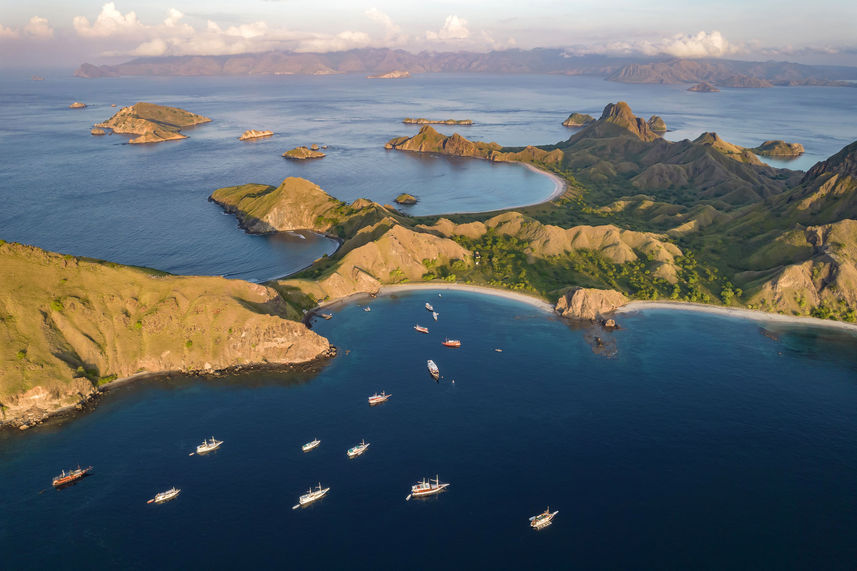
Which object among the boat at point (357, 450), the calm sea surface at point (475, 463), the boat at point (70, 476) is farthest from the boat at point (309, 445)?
the boat at point (70, 476)

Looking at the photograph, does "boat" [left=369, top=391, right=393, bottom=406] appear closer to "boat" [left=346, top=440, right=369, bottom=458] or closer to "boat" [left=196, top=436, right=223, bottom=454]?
"boat" [left=346, top=440, right=369, bottom=458]

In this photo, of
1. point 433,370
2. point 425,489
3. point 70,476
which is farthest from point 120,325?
point 425,489

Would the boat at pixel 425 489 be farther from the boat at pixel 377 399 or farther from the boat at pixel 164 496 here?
the boat at pixel 164 496

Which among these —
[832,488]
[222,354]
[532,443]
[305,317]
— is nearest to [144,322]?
[222,354]

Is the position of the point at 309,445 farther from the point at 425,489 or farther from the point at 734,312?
the point at 734,312

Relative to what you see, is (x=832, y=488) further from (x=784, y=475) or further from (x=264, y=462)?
(x=264, y=462)

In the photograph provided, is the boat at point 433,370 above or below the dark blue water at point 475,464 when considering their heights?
above
